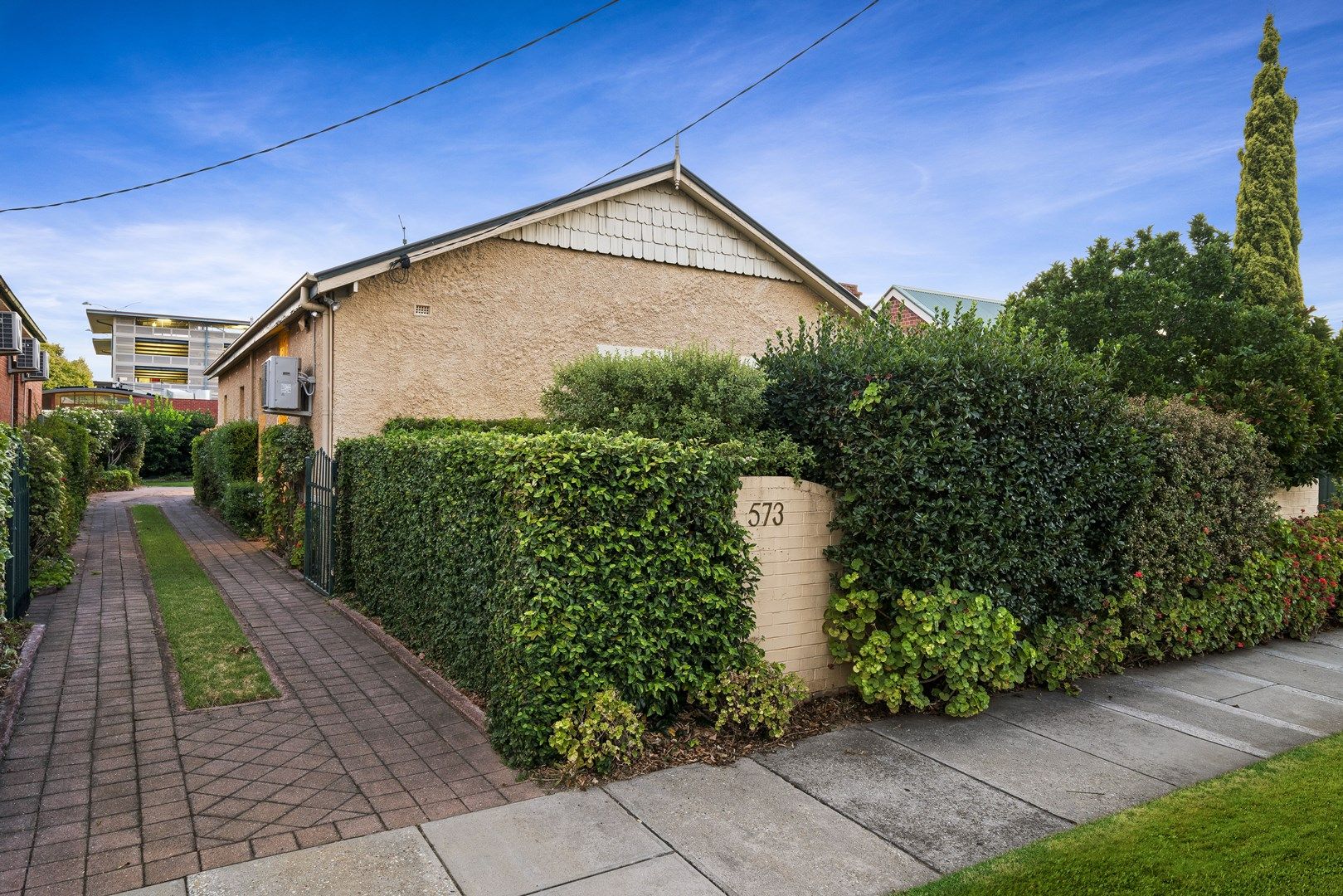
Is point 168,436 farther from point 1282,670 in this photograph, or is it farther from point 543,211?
point 1282,670

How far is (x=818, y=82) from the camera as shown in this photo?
9641mm

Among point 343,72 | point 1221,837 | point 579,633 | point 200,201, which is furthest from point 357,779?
point 200,201

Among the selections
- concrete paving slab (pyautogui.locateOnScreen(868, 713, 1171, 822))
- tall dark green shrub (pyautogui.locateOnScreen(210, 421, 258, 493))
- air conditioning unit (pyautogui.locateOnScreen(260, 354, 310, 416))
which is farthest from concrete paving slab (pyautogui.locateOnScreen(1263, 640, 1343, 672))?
tall dark green shrub (pyautogui.locateOnScreen(210, 421, 258, 493))

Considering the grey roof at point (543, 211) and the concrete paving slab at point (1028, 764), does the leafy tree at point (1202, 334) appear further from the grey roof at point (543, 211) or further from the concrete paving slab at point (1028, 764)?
the grey roof at point (543, 211)

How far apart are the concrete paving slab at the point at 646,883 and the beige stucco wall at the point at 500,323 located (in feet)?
23.5

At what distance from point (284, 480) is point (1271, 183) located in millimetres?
22818

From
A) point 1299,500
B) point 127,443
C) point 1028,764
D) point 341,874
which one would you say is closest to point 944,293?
point 1299,500

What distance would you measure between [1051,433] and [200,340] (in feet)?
269

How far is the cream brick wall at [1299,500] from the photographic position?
30.2 feet

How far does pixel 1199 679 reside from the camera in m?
6.83

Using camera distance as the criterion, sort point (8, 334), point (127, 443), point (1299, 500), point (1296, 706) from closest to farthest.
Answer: point (1296, 706), point (1299, 500), point (8, 334), point (127, 443)

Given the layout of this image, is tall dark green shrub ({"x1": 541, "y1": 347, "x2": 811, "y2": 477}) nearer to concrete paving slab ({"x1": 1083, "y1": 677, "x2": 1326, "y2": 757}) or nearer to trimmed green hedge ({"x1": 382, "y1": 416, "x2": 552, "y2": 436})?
trimmed green hedge ({"x1": 382, "y1": 416, "x2": 552, "y2": 436})

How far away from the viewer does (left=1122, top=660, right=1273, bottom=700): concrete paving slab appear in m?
6.50

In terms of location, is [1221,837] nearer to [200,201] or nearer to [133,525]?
[200,201]
